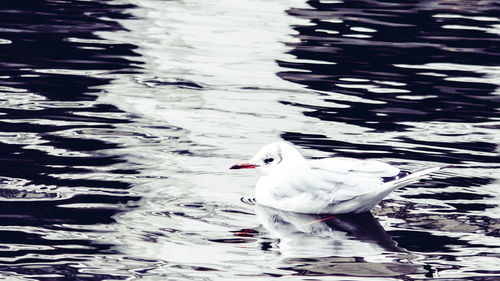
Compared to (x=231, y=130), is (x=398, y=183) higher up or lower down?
higher up

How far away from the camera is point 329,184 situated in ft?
30.9

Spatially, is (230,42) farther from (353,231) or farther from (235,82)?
(353,231)

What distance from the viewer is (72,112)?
12672 mm

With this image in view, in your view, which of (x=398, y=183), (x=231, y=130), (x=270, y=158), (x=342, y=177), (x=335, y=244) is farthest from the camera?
(x=231, y=130)

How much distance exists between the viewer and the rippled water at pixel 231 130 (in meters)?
8.54

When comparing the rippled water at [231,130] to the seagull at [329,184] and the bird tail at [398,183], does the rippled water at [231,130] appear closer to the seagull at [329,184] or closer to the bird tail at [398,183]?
the seagull at [329,184]

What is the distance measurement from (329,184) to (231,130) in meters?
2.97

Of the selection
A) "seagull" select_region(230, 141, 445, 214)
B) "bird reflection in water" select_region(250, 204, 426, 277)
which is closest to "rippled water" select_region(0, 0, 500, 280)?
"bird reflection in water" select_region(250, 204, 426, 277)

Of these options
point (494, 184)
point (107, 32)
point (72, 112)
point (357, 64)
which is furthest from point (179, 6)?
point (494, 184)

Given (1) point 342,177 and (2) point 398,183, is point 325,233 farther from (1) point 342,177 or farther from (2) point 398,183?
(2) point 398,183

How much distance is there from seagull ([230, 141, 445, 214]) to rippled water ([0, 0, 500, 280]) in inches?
6.1

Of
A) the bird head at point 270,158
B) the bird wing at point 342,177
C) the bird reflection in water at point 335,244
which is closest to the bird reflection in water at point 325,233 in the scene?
the bird reflection in water at point 335,244

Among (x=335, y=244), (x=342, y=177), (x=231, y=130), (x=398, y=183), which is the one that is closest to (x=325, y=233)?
(x=335, y=244)

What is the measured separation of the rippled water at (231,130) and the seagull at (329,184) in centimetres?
16
